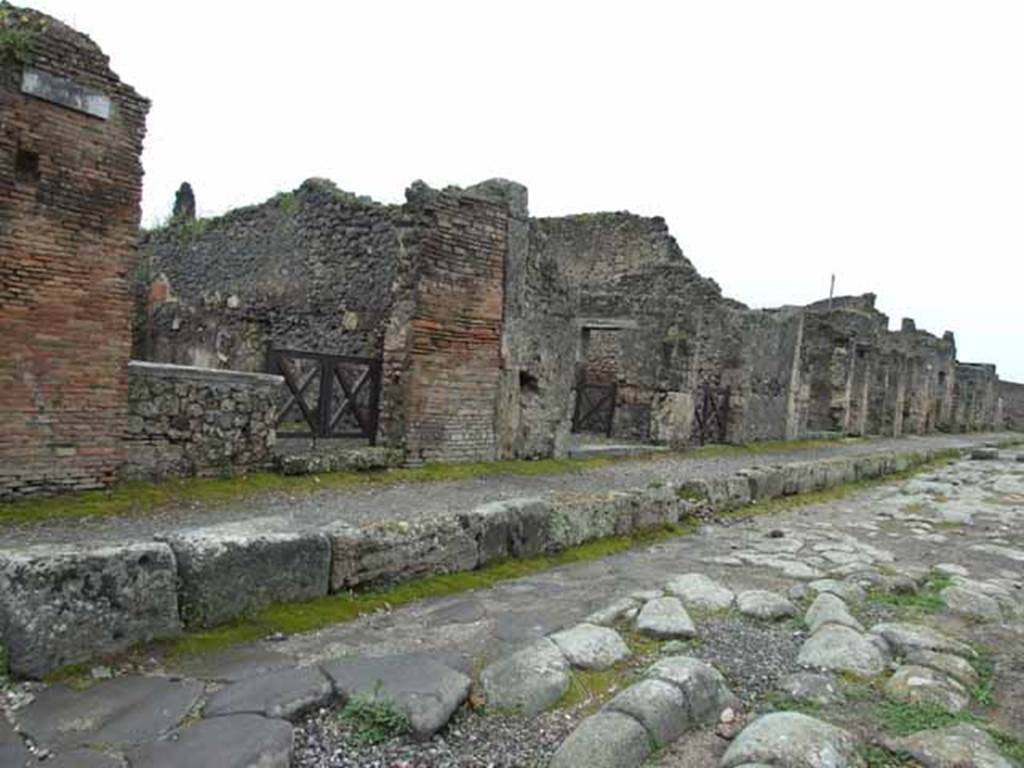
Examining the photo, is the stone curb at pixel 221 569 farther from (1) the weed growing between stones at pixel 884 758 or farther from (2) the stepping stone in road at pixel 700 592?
(1) the weed growing between stones at pixel 884 758

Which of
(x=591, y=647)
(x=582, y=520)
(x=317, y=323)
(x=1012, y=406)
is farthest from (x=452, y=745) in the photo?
(x=1012, y=406)

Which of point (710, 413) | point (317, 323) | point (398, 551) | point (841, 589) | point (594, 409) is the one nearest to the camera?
point (398, 551)

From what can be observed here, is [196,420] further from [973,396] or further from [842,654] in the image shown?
[973,396]

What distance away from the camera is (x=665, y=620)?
4.66m

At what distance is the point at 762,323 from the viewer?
61.2 feet

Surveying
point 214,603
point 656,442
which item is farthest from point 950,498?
point 214,603

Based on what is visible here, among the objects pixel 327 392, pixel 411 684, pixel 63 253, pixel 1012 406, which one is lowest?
pixel 411 684

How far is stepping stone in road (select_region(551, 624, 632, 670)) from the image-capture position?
404 cm

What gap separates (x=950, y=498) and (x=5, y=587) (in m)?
13.1

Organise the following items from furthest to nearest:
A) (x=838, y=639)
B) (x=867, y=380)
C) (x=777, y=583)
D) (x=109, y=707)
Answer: (x=867, y=380)
(x=777, y=583)
(x=838, y=639)
(x=109, y=707)

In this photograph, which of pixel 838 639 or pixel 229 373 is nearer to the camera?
pixel 838 639

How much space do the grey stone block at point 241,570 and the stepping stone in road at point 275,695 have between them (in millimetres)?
797

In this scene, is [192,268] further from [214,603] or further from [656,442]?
[214,603]

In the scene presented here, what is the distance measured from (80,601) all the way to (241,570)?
92cm
